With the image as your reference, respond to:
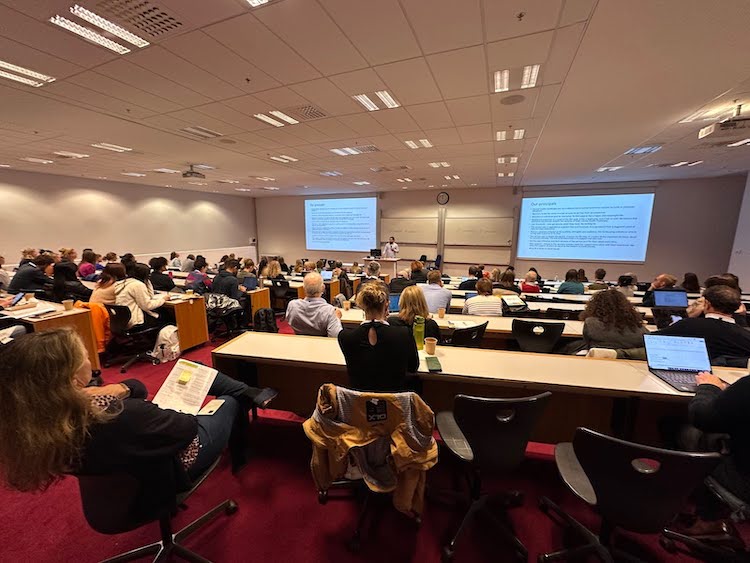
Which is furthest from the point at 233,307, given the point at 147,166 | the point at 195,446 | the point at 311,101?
the point at 147,166

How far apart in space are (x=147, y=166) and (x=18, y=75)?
4.65 metres

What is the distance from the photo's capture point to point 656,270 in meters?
9.33

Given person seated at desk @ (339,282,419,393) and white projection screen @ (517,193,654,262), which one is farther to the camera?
white projection screen @ (517,193,654,262)

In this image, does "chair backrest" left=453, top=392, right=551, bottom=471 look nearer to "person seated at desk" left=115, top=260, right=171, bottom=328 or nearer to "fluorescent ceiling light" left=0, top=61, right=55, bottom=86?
"person seated at desk" left=115, top=260, right=171, bottom=328

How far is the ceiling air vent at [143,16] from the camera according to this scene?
6.64 feet

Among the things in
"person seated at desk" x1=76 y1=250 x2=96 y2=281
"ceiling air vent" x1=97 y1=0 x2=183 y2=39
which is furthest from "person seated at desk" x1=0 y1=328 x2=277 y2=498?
"person seated at desk" x1=76 y1=250 x2=96 y2=281

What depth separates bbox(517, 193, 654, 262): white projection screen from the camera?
911 centimetres

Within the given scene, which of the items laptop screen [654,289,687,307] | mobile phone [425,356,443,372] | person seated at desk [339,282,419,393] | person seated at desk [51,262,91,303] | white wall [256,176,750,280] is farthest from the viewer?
white wall [256,176,750,280]

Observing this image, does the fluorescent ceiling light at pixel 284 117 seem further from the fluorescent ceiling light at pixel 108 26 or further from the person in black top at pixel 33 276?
the person in black top at pixel 33 276

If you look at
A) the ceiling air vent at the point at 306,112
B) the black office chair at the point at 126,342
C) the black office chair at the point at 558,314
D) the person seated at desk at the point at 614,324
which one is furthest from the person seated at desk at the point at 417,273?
the black office chair at the point at 126,342

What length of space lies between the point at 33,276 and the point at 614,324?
24.2ft

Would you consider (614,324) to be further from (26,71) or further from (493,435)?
(26,71)

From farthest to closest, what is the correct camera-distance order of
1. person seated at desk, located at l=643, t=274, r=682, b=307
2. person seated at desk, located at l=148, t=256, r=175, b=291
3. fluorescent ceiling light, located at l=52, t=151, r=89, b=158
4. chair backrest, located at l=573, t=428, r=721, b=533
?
1. fluorescent ceiling light, located at l=52, t=151, r=89, b=158
2. person seated at desk, located at l=148, t=256, r=175, b=291
3. person seated at desk, located at l=643, t=274, r=682, b=307
4. chair backrest, located at l=573, t=428, r=721, b=533

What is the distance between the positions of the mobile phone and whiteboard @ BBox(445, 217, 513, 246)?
9.79 meters
